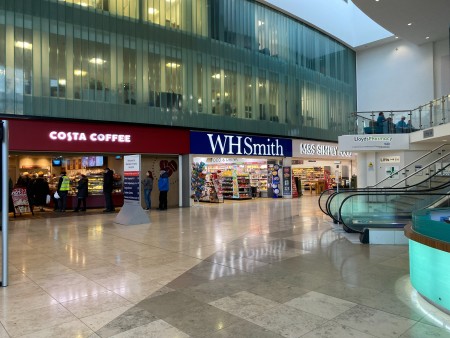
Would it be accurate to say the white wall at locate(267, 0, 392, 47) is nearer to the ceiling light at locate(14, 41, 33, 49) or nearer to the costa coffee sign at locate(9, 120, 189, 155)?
the costa coffee sign at locate(9, 120, 189, 155)

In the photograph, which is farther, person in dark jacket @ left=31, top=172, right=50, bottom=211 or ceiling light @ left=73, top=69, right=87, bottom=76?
person in dark jacket @ left=31, top=172, right=50, bottom=211

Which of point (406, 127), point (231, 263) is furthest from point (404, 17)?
point (231, 263)

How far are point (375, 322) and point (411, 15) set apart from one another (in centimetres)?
1768

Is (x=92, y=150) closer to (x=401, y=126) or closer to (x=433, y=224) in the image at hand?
(x=433, y=224)

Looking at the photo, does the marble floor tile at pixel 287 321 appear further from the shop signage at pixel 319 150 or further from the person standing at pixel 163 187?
the shop signage at pixel 319 150

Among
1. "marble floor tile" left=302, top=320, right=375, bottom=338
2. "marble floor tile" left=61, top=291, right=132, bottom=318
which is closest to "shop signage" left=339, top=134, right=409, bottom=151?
"marble floor tile" left=302, top=320, right=375, bottom=338

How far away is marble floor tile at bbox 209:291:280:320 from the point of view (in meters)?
3.77

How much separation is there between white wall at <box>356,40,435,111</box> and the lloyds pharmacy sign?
33.4ft

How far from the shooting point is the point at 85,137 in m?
13.2

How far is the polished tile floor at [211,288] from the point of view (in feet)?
11.2

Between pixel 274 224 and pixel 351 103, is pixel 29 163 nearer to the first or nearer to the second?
pixel 274 224

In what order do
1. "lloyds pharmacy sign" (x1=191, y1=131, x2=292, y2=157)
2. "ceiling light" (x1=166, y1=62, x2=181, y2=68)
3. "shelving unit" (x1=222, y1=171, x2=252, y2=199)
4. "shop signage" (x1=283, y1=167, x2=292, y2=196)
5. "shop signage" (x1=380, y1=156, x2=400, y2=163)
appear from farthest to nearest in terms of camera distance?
"shop signage" (x1=283, y1=167, x2=292, y2=196) → "shelving unit" (x1=222, y1=171, x2=252, y2=199) → "shop signage" (x1=380, y1=156, x2=400, y2=163) → "lloyds pharmacy sign" (x1=191, y1=131, x2=292, y2=157) → "ceiling light" (x1=166, y1=62, x2=181, y2=68)

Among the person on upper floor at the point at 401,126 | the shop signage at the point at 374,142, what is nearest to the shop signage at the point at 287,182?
the shop signage at the point at 374,142

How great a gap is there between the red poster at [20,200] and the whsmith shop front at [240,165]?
6.81 metres
